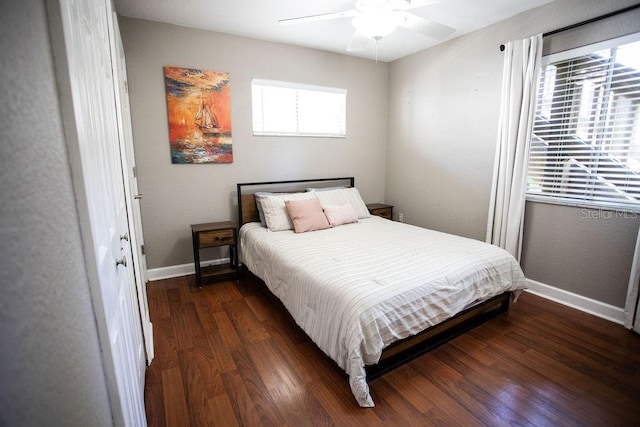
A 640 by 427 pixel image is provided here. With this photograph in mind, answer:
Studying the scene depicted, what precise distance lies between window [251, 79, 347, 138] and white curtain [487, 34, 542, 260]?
189 centimetres

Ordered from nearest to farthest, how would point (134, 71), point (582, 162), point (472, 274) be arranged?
point (472, 274) < point (582, 162) < point (134, 71)

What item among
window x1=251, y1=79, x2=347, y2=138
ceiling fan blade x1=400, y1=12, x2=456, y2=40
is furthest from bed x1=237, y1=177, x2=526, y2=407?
ceiling fan blade x1=400, y1=12, x2=456, y2=40

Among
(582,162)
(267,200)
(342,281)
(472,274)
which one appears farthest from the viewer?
(267,200)

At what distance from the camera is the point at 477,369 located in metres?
1.87

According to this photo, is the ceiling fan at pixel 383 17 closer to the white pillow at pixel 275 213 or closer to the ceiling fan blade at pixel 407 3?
the ceiling fan blade at pixel 407 3

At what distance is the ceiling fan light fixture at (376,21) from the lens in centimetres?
203

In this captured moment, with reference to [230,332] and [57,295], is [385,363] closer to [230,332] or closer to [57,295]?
[230,332]

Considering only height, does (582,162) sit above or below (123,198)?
above

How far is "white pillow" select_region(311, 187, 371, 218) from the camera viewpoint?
3490 millimetres

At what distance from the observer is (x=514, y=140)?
2828 millimetres

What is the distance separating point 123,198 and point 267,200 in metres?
1.68

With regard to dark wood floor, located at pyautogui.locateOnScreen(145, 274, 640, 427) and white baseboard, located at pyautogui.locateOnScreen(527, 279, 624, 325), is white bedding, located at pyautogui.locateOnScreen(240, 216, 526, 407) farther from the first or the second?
white baseboard, located at pyautogui.locateOnScreen(527, 279, 624, 325)

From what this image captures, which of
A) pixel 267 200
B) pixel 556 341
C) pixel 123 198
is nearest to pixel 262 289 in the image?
pixel 267 200

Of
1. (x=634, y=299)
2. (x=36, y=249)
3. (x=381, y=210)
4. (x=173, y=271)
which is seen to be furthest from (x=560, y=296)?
(x=173, y=271)
